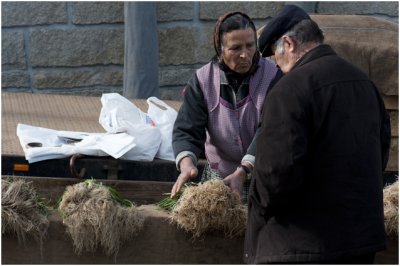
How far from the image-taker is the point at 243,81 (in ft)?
11.6

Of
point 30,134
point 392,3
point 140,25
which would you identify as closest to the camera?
point 30,134

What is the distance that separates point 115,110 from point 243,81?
1151 millimetres

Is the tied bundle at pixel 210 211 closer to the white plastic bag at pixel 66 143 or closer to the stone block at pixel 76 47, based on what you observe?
the white plastic bag at pixel 66 143

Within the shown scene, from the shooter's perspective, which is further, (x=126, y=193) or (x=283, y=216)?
(x=126, y=193)

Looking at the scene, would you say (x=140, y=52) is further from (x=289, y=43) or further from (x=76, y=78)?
(x=289, y=43)

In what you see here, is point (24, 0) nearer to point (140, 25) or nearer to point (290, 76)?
point (140, 25)

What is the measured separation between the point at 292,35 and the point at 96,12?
4203 mm

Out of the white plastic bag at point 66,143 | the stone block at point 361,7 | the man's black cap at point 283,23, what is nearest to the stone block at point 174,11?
the stone block at point 361,7

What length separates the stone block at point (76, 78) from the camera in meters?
6.91

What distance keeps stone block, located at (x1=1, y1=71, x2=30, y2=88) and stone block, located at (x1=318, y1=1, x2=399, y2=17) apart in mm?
2676

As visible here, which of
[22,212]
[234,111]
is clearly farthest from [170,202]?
[22,212]

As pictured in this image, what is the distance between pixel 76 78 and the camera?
6.98 metres

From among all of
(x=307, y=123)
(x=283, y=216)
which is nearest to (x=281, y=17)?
(x=307, y=123)

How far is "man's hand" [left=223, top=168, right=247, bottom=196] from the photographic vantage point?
3359mm
